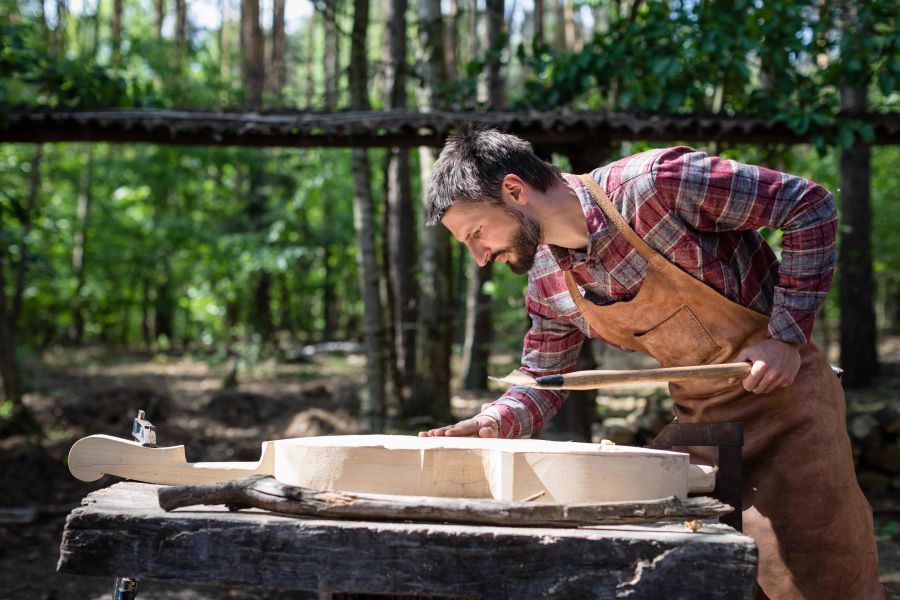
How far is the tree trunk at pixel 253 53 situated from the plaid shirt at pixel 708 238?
439 inches

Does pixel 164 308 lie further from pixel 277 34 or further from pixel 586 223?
pixel 586 223

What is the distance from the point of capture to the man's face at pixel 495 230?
2082 mm

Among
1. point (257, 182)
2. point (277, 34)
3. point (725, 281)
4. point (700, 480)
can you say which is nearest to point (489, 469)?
point (700, 480)

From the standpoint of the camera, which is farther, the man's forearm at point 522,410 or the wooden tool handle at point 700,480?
the man's forearm at point 522,410

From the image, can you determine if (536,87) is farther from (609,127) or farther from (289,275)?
(289,275)

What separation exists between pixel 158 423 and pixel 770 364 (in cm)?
733

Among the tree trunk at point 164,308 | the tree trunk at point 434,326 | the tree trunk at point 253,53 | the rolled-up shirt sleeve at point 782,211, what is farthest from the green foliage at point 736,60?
the tree trunk at point 164,308

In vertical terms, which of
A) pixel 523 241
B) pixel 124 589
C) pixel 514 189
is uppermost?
pixel 514 189

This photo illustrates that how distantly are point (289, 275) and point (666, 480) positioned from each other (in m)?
16.3

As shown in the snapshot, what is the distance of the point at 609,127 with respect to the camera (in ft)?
16.7

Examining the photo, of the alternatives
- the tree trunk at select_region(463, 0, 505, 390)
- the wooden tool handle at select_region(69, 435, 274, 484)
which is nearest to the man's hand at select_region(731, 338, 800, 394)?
the wooden tool handle at select_region(69, 435, 274, 484)

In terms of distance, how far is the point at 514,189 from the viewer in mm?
2086

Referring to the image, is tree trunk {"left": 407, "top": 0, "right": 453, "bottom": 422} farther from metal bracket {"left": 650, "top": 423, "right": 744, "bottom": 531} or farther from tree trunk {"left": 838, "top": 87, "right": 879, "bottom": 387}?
metal bracket {"left": 650, "top": 423, "right": 744, "bottom": 531}

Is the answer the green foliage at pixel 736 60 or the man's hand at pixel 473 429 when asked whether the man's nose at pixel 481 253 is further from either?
the green foliage at pixel 736 60
